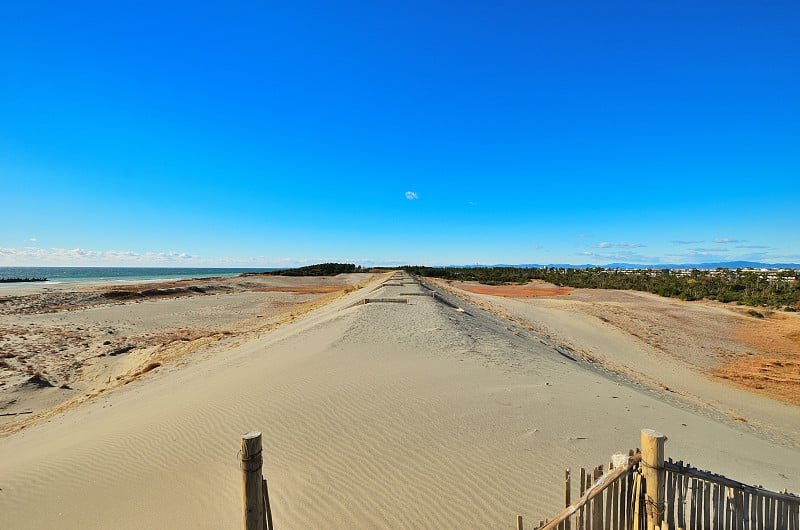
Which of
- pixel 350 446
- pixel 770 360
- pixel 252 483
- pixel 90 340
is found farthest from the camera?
pixel 770 360

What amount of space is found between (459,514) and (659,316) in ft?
100

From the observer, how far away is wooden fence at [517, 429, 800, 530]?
9.89 feet

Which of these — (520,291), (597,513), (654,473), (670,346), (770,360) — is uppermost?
(654,473)

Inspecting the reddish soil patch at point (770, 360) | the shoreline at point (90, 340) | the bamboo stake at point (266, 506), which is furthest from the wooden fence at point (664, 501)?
the reddish soil patch at point (770, 360)

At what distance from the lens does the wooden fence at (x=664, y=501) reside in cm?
301

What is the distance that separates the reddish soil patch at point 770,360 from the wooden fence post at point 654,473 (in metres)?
14.0

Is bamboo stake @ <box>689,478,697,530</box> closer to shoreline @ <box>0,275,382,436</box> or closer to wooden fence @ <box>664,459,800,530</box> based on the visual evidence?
wooden fence @ <box>664,459,800,530</box>

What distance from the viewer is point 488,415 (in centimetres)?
673

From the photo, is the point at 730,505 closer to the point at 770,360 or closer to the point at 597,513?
the point at 597,513

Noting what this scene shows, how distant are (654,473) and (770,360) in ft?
72.8

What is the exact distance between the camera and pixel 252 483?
2773mm

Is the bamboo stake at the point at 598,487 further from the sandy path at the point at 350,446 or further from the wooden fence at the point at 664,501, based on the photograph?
the sandy path at the point at 350,446

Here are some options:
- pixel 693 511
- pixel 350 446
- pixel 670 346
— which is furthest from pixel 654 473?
pixel 670 346

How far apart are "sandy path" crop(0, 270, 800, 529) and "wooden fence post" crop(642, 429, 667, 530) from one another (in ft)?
4.34
